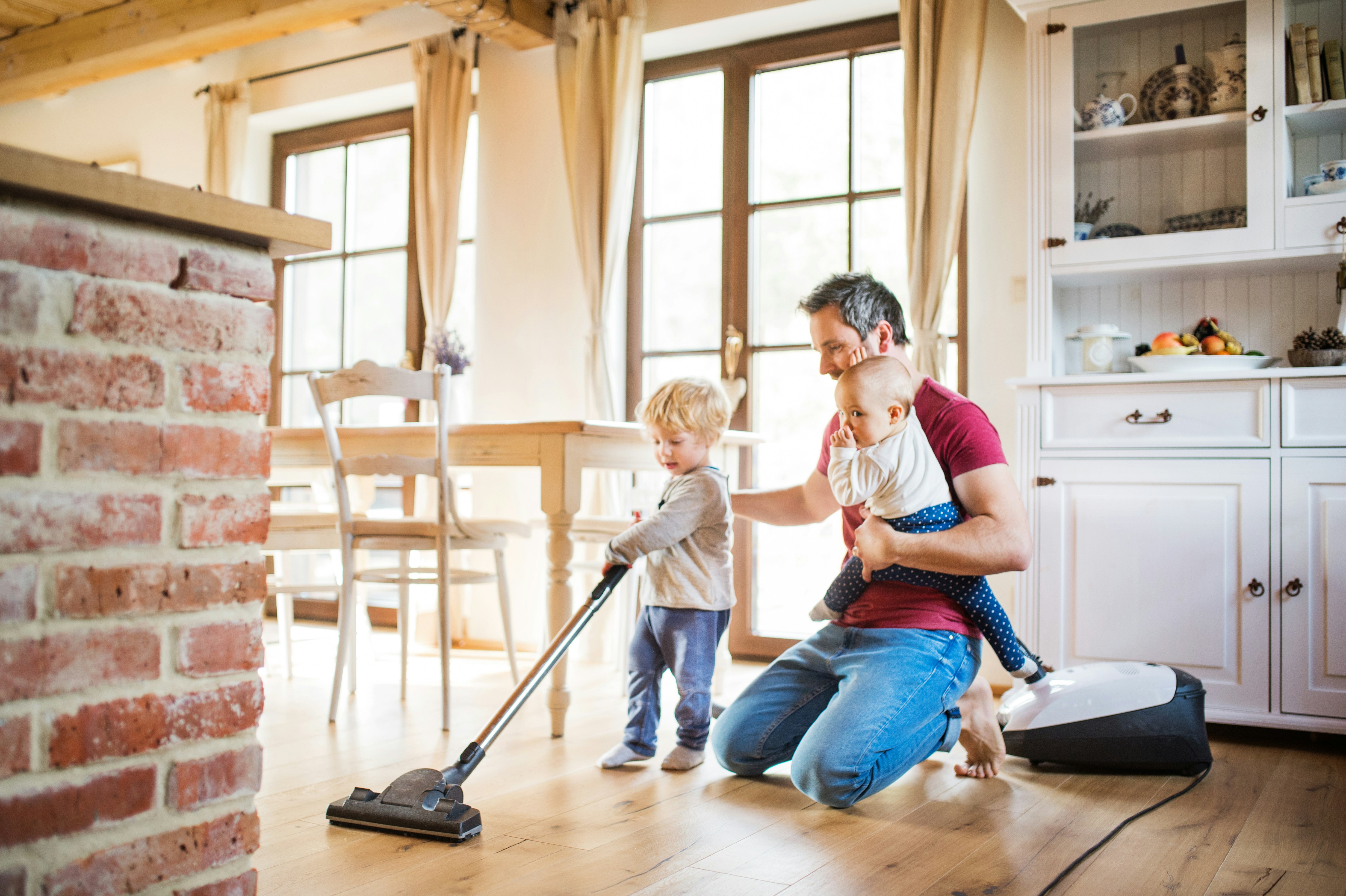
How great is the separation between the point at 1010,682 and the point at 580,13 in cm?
274

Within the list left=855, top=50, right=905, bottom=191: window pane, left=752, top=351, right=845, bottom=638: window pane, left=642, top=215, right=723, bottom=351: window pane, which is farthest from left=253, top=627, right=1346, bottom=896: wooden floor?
left=855, top=50, right=905, bottom=191: window pane

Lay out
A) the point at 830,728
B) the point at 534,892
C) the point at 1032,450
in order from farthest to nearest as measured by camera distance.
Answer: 1. the point at 1032,450
2. the point at 830,728
3. the point at 534,892

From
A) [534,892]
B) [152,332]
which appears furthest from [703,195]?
[152,332]

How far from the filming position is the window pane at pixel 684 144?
4.01 meters

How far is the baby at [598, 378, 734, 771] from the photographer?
2.31 metres

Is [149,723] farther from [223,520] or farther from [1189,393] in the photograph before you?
[1189,393]

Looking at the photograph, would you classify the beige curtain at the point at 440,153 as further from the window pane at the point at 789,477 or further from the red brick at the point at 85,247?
the red brick at the point at 85,247

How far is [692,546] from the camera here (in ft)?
7.79

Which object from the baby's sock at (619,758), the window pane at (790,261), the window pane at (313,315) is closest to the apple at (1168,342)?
the window pane at (790,261)

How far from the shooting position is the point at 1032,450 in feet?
9.27

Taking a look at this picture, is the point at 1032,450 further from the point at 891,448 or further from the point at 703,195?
the point at 703,195

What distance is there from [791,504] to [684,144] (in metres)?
2.11

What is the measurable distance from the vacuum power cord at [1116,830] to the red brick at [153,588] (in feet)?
3.72

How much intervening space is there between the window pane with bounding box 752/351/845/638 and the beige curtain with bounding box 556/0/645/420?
0.55 m
